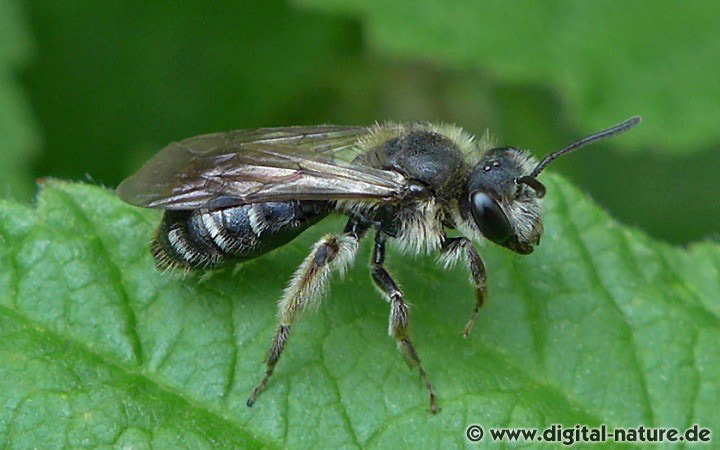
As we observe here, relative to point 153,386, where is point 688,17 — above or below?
above

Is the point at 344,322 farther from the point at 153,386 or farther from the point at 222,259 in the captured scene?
the point at 153,386

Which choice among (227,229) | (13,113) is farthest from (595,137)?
(13,113)

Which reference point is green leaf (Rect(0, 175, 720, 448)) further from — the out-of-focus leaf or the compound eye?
the out-of-focus leaf

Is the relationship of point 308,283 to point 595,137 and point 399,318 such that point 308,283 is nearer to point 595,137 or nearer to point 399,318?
point 399,318

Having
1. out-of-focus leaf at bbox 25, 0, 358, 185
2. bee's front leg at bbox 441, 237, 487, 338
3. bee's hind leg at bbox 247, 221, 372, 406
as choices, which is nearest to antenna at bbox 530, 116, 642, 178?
bee's front leg at bbox 441, 237, 487, 338

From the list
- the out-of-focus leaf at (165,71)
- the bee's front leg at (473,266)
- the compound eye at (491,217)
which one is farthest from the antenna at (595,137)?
the out-of-focus leaf at (165,71)

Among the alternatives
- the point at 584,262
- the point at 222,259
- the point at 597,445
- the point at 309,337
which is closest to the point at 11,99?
the point at 222,259

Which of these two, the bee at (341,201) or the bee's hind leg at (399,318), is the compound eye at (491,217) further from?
the bee's hind leg at (399,318)
